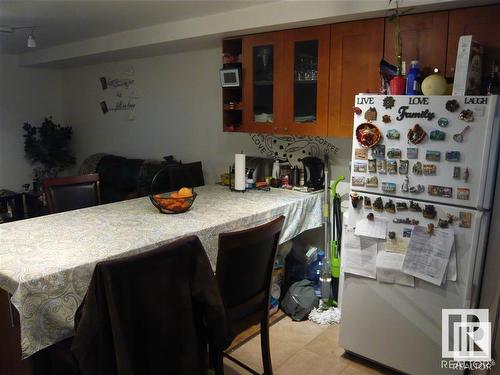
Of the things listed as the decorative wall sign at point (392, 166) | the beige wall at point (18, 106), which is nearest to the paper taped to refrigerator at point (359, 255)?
the decorative wall sign at point (392, 166)

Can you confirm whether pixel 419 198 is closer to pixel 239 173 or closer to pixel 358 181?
pixel 358 181

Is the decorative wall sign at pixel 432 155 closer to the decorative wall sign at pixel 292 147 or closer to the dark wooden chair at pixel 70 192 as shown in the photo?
the decorative wall sign at pixel 292 147

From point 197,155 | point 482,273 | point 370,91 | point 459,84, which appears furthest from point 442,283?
point 197,155

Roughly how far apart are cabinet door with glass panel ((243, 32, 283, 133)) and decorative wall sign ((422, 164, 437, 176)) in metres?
1.21

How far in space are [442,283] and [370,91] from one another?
4.00 feet

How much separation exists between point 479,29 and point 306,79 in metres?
1.08

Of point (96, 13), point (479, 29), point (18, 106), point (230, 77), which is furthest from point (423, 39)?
point (18, 106)

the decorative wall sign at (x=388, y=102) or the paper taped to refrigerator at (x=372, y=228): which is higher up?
the decorative wall sign at (x=388, y=102)

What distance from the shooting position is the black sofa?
11.9ft

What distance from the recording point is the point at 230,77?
3180 millimetres

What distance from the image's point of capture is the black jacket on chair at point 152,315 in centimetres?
132

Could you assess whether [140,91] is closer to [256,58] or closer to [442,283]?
[256,58]

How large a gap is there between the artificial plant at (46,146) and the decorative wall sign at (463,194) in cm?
521

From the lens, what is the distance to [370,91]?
8.25 feet
